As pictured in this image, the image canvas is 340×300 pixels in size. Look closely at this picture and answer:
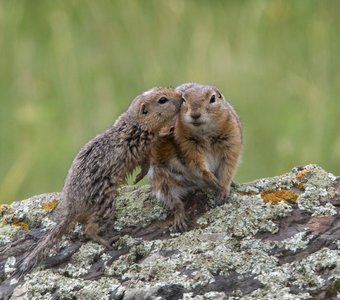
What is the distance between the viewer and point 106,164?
24.1 ft

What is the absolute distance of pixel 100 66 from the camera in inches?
434

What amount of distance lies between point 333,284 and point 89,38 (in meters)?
5.72

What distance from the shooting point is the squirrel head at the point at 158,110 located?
766cm

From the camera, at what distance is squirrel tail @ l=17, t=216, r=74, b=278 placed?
6.95 metres

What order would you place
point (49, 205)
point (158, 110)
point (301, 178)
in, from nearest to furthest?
point (301, 178)
point (49, 205)
point (158, 110)

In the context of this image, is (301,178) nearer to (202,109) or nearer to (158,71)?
(202,109)

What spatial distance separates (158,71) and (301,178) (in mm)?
3601

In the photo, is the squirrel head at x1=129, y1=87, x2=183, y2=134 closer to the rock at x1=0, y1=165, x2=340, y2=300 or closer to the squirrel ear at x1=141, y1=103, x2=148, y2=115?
the squirrel ear at x1=141, y1=103, x2=148, y2=115

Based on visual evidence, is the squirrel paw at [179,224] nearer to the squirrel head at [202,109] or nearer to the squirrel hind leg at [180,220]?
the squirrel hind leg at [180,220]

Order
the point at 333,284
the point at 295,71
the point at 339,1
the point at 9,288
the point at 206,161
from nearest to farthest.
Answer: the point at 333,284, the point at 9,288, the point at 206,161, the point at 295,71, the point at 339,1

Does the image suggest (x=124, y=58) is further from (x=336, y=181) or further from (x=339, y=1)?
(x=336, y=181)

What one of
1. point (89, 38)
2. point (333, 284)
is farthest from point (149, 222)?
point (89, 38)

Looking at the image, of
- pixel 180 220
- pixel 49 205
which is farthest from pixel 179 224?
pixel 49 205

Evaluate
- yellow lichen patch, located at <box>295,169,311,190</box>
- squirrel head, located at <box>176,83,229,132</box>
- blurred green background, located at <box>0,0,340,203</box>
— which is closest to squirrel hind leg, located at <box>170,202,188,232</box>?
squirrel head, located at <box>176,83,229,132</box>
